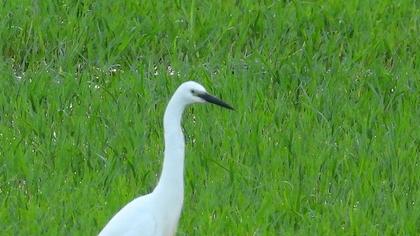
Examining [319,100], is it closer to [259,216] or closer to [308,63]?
[308,63]

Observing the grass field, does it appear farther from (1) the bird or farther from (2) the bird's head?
(2) the bird's head

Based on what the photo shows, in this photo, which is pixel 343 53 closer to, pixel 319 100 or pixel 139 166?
pixel 319 100

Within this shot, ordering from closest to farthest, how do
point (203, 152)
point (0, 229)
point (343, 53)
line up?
point (0, 229), point (203, 152), point (343, 53)

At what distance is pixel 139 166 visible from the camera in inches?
Answer: 242

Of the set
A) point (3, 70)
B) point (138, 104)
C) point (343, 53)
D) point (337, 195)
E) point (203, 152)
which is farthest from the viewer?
point (343, 53)

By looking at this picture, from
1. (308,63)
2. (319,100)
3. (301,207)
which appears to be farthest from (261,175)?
(308,63)

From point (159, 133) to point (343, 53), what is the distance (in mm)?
1672

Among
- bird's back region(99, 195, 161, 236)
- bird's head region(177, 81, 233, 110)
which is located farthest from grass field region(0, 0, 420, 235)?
bird's head region(177, 81, 233, 110)

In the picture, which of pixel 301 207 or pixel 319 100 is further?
pixel 319 100

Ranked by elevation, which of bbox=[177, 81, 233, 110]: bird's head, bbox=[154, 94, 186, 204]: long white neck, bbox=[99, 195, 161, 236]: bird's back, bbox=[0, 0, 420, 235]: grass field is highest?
bbox=[177, 81, 233, 110]: bird's head

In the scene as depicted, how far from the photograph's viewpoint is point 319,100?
6.98 meters

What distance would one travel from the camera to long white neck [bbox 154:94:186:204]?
5.14 m

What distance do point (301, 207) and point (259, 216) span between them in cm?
26

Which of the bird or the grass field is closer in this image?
the bird
